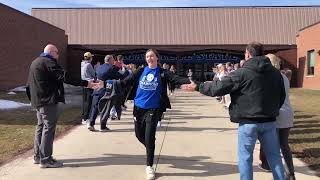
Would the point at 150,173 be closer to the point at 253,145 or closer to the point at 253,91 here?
the point at 253,145

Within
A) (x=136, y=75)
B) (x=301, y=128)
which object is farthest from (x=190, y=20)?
(x=136, y=75)

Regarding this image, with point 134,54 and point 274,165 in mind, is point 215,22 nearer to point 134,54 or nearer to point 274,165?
point 134,54

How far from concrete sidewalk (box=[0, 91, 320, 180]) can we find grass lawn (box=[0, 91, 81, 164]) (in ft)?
1.79

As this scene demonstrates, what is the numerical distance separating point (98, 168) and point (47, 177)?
2.91 ft

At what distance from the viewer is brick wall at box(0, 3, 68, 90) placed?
27.2 m

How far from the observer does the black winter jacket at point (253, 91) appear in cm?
601

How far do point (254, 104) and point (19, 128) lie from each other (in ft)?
24.4

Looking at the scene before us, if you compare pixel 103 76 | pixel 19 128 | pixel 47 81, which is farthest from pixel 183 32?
pixel 47 81

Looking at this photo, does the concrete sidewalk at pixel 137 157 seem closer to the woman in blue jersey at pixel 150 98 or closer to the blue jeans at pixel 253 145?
the woman in blue jersey at pixel 150 98

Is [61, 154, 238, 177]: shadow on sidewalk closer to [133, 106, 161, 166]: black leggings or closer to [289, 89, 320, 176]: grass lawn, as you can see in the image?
[133, 106, 161, 166]: black leggings

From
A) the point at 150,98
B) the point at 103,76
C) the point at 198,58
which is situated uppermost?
the point at 198,58

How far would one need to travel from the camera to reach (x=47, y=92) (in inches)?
308

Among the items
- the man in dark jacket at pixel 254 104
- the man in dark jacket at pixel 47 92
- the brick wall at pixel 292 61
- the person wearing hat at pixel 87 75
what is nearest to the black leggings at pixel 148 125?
the man in dark jacket at pixel 47 92

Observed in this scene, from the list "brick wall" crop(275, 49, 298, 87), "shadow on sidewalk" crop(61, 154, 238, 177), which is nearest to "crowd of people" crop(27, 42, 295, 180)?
"shadow on sidewalk" crop(61, 154, 238, 177)
